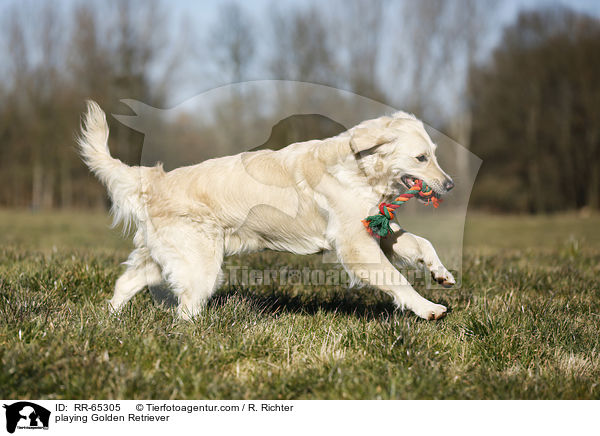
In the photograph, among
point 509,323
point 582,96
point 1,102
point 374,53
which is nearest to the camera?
point 509,323

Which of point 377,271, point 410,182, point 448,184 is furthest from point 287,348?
point 448,184

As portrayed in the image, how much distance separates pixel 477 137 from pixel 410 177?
24999mm

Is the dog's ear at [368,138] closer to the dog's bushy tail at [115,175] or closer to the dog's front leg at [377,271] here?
the dog's front leg at [377,271]

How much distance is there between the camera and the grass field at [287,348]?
2.51m

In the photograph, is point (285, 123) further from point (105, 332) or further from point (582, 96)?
point (582, 96)

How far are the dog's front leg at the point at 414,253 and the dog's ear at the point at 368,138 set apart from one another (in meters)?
0.64

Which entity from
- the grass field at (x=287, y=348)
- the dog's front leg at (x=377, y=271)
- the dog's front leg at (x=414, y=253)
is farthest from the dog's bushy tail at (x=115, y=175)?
the dog's front leg at (x=414, y=253)

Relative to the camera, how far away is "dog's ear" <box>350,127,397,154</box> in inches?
142

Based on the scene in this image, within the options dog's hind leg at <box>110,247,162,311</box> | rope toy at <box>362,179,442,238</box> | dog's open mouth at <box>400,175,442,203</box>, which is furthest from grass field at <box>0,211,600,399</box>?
dog's open mouth at <box>400,175,442,203</box>

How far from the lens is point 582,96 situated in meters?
24.4

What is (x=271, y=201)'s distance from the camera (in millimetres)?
3787

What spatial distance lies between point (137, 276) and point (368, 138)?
2.10 m

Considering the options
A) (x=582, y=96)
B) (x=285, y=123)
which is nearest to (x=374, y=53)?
(x=582, y=96)
